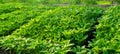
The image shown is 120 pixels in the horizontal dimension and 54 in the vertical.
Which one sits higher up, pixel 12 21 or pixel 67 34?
pixel 67 34

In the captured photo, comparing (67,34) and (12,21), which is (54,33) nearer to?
(67,34)

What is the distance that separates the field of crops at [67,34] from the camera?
4.11 meters

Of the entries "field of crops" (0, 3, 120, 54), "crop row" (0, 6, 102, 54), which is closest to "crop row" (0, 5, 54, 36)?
"field of crops" (0, 3, 120, 54)

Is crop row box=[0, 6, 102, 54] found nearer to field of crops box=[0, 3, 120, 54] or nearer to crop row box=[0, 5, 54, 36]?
field of crops box=[0, 3, 120, 54]

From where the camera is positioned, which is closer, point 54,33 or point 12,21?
point 54,33

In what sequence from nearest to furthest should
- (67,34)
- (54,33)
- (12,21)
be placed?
(67,34) < (54,33) < (12,21)

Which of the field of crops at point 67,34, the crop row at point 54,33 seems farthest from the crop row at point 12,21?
the crop row at point 54,33

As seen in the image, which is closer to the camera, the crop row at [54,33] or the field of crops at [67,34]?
the field of crops at [67,34]

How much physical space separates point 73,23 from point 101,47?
53.7 inches

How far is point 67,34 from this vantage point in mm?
4680

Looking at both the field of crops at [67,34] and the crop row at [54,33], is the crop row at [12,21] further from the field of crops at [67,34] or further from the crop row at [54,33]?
the crop row at [54,33]

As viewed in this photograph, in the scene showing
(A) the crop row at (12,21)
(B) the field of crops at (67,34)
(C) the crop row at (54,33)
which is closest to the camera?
(B) the field of crops at (67,34)

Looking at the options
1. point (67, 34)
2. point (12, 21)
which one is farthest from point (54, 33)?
point (12, 21)

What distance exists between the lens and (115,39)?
4.13 metres
